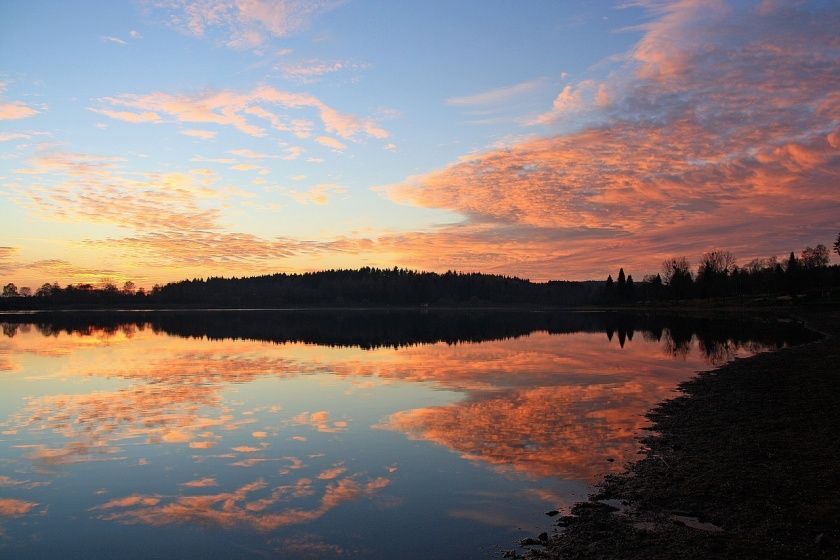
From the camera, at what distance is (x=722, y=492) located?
10.6m

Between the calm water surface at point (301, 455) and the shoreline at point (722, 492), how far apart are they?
0.85 m

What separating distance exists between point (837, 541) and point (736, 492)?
256cm

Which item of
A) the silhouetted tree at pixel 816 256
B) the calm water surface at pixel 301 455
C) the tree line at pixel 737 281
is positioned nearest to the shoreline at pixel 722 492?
the calm water surface at pixel 301 455

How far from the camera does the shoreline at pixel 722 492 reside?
8344 millimetres

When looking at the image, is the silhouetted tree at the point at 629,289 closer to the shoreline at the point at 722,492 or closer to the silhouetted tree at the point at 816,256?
the silhouetted tree at the point at 816,256

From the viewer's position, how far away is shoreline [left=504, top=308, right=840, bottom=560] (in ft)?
27.4

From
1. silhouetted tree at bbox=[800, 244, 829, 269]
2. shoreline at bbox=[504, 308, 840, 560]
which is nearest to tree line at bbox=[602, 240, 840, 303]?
silhouetted tree at bbox=[800, 244, 829, 269]

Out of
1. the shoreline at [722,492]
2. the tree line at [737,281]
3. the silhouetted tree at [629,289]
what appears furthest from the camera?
the silhouetted tree at [629,289]

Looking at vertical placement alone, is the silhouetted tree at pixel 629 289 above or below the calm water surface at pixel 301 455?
above

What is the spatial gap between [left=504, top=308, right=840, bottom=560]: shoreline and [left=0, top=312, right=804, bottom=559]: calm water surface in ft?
2.78

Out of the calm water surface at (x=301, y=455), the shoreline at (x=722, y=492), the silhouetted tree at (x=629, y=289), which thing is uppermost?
the silhouetted tree at (x=629, y=289)

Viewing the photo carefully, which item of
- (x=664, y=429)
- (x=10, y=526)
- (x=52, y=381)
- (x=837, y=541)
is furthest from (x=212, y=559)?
(x=52, y=381)

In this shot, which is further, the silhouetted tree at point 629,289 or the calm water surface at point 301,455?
the silhouetted tree at point 629,289

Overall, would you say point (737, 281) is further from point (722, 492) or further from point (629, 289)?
point (722, 492)
